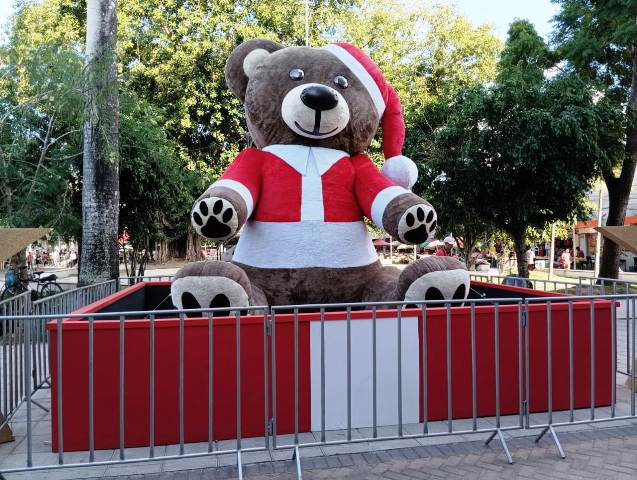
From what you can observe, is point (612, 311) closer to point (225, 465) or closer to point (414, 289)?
point (414, 289)

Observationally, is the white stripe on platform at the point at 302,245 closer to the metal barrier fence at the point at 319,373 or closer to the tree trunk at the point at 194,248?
the metal barrier fence at the point at 319,373

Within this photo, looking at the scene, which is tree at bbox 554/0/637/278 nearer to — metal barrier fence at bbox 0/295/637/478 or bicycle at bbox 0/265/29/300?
metal barrier fence at bbox 0/295/637/478

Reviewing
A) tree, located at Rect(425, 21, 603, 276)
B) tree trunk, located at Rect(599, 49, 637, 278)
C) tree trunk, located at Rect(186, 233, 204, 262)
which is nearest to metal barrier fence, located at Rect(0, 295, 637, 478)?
tree, located at Rect(425, 21, 603, 276)

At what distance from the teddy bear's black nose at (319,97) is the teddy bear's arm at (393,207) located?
85cm

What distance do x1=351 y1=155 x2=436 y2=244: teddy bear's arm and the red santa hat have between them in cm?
31

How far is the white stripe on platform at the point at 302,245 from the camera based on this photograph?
5.42 meters

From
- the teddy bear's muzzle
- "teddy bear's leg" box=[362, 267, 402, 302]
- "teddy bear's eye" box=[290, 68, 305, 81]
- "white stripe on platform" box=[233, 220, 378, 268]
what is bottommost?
"teddy bear's leg" box=[362, 267, 402, 302]

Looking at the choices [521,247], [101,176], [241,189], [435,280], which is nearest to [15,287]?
[101,176]

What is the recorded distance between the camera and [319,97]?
523cm

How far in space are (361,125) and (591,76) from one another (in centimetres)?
1268

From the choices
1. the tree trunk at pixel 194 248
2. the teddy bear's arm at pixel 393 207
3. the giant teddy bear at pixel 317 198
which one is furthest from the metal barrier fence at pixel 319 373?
the tree trunk at pixel 194 248

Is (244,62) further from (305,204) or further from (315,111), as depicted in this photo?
(305,204)

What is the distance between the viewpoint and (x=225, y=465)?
4055 millimetres

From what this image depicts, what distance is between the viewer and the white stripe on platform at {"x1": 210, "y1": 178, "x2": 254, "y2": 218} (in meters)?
5.31
